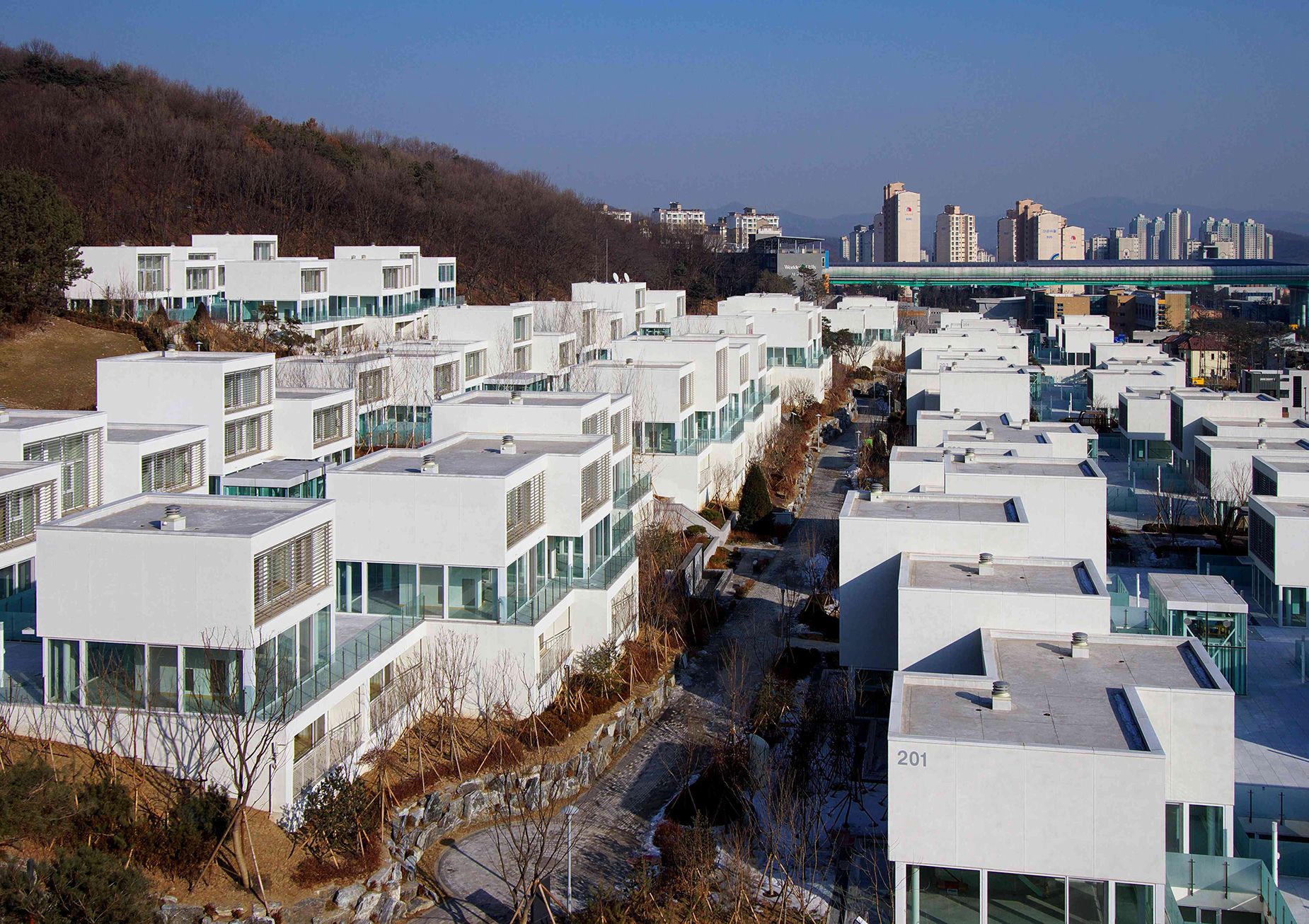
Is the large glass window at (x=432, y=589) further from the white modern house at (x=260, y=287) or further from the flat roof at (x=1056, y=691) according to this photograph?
the white modern house at (x=260, y=287)

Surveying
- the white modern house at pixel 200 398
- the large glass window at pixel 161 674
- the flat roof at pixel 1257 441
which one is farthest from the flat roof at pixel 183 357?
the flat roof at pixel 1257 441

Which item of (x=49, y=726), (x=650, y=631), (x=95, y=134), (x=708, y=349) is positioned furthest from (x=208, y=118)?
(x=49, y=726)

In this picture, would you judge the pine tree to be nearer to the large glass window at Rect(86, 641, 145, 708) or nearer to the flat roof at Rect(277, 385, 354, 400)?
the flat roof at Rect(277, 385, 354, 400)

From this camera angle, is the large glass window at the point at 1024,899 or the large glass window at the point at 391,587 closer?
the large glass window at the point at 1024,899

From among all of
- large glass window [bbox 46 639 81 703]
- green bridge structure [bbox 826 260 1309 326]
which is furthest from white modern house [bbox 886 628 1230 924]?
green bridge structure [bbox 826 260 1309 326]

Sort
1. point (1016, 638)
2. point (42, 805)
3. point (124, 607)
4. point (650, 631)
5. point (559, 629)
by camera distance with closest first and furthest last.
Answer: point (42, 805) → point (124, 607) → point (1016, 638) → point (559, 629) → point (650, 631)

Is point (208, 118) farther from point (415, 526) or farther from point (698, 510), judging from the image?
point (415, 526)
